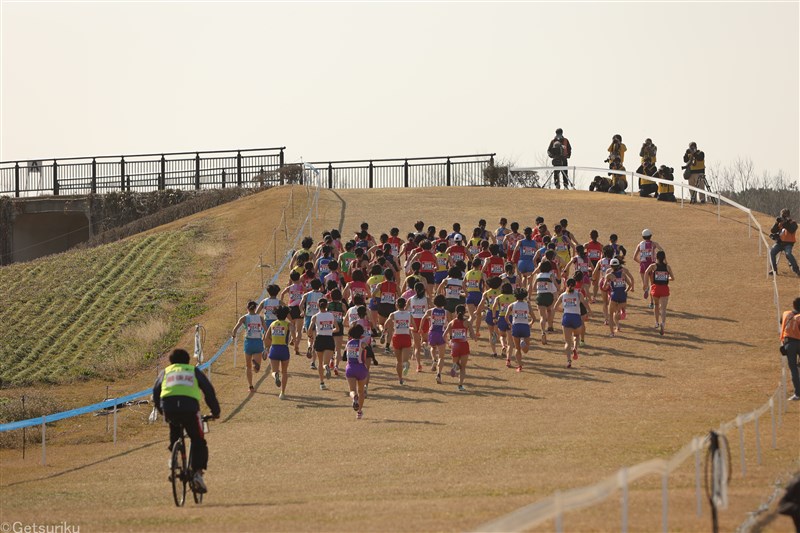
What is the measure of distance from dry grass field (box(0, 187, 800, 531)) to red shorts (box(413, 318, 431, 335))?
962 mm

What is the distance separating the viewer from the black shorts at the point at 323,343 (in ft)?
76.2

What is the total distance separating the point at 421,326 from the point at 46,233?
110 ft

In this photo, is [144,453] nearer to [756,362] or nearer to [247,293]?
[756,362]

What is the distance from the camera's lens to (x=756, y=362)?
957 inches

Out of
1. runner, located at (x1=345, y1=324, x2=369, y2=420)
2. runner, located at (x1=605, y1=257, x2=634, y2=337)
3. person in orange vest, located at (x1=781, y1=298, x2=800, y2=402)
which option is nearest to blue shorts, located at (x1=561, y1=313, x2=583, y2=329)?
runner, located at (x1=605, y1=257, x2=634, y2=337)

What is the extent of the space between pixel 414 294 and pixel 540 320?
4440mm

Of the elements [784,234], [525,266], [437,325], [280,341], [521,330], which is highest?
[784,234]

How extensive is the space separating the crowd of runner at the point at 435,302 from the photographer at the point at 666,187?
13.2m

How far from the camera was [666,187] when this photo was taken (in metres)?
42.8

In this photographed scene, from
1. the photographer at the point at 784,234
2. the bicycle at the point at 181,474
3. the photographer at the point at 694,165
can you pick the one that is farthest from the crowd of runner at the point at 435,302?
the photographer at the point at 694,165

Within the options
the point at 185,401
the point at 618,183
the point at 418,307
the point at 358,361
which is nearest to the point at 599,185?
the point at 618,183

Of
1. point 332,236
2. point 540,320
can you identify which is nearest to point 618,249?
point 540,320

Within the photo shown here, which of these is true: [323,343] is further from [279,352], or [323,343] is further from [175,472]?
[175,472]

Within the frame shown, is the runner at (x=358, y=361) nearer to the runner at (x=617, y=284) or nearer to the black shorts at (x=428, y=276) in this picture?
the black shorts at (x=428, y=276)
